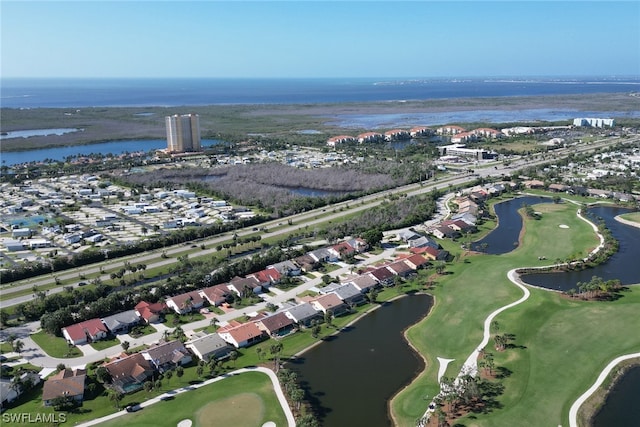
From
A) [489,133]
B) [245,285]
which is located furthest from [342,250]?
[489,133]

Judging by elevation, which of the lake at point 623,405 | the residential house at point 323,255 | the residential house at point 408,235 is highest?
the residential house at point 408,235

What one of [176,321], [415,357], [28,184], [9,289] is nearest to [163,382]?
[176,321]

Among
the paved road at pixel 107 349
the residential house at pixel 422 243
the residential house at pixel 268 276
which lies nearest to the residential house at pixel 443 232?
the residential house at pixel 422 243

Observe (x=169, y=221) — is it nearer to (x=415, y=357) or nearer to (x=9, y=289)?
(x=9, y=289)

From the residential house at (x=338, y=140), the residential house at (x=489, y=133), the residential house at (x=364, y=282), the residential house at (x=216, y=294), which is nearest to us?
the residential house at (x=216, y=294)

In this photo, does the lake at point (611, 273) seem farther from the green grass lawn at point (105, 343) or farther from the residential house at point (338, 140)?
the residential house at point (338, 140)
